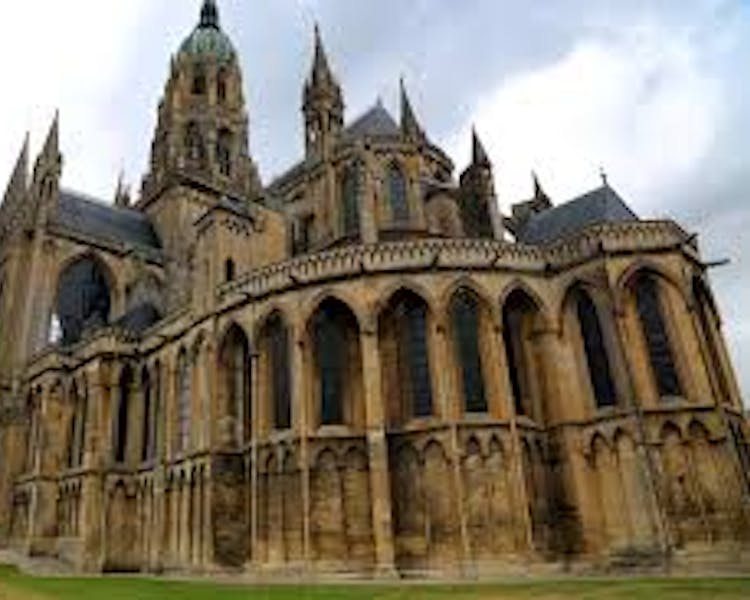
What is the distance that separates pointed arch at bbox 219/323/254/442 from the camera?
2516cm

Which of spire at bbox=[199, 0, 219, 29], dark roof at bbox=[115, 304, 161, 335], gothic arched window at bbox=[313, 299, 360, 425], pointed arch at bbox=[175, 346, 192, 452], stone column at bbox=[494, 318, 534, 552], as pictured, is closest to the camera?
stone column at bbox=[494, 318, 534, 552]

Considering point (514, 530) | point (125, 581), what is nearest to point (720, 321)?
point (514, 530)

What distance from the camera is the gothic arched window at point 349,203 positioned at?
33.2m

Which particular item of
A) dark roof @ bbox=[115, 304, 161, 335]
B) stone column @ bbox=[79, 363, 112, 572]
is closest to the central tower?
dark roof @ bbox=[115, 304, 161, 335]

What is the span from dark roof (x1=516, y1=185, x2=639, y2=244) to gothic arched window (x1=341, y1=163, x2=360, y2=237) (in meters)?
7.57

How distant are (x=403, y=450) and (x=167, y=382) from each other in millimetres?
11340

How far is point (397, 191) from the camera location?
33.5m

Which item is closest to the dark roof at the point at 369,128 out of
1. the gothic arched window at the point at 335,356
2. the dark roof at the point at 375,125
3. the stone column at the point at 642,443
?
the dark roof at the point at 375,125

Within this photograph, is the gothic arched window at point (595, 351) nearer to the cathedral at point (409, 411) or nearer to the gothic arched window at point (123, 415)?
the cathedral at point (409, 411)

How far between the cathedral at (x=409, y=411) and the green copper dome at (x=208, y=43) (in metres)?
27.3

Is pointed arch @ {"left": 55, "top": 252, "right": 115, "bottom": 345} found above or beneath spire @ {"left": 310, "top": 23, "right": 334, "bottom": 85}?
beneath

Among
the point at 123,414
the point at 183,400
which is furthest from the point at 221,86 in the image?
the point at 183,400

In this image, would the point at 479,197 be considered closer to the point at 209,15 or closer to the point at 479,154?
the point at 479,154

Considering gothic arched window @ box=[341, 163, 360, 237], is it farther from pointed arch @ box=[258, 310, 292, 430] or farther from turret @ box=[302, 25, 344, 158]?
pointed arch @ box=[258, 310, 292, 430]
